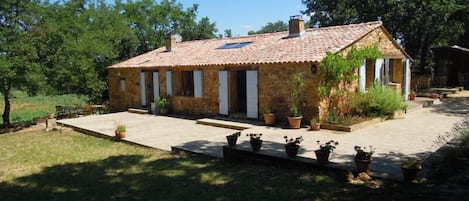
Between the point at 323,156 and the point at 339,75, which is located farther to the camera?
the point at 339,75

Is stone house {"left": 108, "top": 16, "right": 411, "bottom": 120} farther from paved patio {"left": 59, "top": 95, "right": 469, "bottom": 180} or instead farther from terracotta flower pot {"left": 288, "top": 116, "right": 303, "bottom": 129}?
paved patio {"left": 59, "top": 95, "right": 469, "bottom": 180}

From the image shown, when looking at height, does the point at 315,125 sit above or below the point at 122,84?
below

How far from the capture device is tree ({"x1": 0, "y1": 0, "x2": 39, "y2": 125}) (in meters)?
16.4

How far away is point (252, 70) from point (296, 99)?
2.12 m

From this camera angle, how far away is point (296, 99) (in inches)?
486

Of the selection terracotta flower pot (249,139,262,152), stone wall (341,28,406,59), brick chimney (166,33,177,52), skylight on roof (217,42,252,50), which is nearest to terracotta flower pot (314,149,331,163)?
terracotta flower pot (249,139,262,152)

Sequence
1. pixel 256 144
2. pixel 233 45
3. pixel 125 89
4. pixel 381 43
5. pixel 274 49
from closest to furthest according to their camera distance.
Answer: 1. pixel 256 144
2. pixel 274 49
3. pixel 381 43
4. pixel 233 45
5. pixel 125 89

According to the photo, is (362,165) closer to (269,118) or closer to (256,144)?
(256,144)

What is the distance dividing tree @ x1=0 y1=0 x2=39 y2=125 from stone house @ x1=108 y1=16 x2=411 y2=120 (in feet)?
14.7

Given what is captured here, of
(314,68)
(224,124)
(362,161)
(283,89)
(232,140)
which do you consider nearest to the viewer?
(362,161)

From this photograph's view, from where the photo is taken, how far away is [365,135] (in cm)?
1055

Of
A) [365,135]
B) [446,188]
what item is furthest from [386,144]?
[446,188]

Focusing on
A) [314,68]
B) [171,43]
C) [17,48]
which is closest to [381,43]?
[314,68]

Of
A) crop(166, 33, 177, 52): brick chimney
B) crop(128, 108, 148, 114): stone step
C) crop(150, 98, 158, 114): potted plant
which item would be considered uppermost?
crop(166, 33, 177, 52): brick chimney
